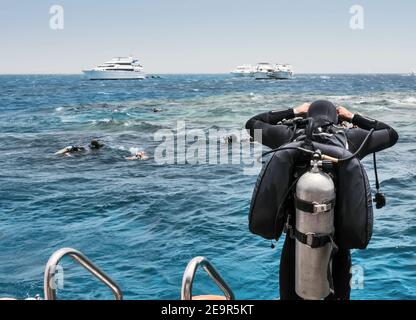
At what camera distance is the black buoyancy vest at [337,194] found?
3.07m

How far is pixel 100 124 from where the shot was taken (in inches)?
1316

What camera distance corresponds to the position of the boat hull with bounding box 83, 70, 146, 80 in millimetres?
146125

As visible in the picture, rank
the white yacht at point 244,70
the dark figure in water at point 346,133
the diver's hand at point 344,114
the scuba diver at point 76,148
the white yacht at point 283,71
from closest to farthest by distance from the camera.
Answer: the dark figure in water at point 346,133 → the diver's hand at point 344,114 → the scuba diver at point 76,148 → the white yacht at point 283,71 → the white yacht at point 244,70

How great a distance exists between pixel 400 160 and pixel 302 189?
55.0 feet

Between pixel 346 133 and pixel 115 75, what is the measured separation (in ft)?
485

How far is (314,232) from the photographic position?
311cm

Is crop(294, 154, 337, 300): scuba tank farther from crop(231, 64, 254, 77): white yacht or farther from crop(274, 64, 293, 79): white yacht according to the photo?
crop(231, 64, 254, 77): white yacht

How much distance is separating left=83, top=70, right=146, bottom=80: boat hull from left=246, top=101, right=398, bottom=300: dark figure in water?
5789 inches

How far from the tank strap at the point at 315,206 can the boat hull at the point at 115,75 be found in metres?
148

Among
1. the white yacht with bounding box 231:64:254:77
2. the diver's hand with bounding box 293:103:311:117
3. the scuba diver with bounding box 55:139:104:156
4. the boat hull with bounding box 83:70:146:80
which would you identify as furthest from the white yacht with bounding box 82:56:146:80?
the diver's hand with bounding box 293:103:311:117

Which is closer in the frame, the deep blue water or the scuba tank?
the scuba tank

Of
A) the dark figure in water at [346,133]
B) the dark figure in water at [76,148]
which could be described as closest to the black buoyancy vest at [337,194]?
the dark figure in water at [346,133]

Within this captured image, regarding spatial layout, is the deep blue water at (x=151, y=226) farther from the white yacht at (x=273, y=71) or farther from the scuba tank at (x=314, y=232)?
the white yacht at (x=273, y=71)

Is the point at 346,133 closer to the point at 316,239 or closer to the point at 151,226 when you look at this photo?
the point at 316,239
